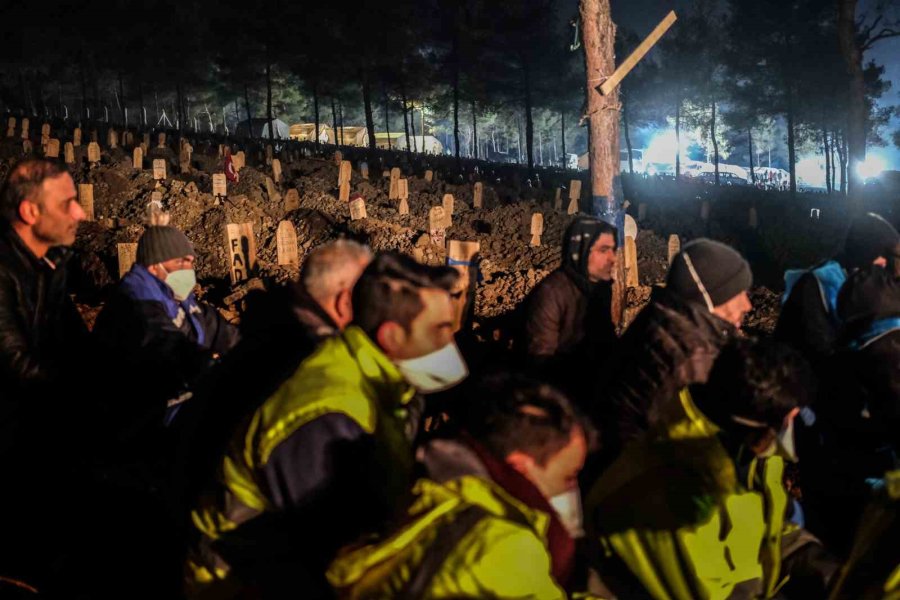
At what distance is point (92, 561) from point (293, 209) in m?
11.4

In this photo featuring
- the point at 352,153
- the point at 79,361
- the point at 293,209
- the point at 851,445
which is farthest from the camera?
the point at 352,153

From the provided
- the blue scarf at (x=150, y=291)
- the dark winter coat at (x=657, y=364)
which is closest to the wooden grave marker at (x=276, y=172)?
the blue scarf at (x=150, y=291)

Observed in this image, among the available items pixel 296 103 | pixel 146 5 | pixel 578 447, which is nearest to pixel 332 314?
pixel 578 447

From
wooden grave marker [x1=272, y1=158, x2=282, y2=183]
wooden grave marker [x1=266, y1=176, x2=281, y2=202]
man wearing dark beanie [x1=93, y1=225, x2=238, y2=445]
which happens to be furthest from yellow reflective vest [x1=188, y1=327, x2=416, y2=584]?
wooden grave marker [x1=272, y1=158, x2=282, y2=183]

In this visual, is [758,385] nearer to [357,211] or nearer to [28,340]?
[28,340]

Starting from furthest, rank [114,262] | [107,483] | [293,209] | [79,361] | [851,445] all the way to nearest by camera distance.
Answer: [293,209], [114,262], [107,483], [79,361], [851,445]

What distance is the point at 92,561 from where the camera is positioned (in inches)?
155

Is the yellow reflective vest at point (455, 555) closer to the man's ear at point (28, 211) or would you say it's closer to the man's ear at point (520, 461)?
the man's ear at point (520, 461)

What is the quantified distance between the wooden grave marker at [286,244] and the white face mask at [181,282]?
5.45 metres

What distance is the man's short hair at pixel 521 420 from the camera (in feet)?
6.05

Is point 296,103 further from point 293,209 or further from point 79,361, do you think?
point 79,361

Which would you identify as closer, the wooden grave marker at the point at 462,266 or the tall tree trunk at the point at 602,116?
the wooden grave marker at the point at 462,266

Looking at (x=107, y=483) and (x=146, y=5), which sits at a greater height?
(x=146, y=5)

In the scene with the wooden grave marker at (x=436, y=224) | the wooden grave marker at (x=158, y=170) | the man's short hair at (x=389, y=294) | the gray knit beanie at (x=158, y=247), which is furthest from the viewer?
the wooden grave marker at (x=158, y=170)
